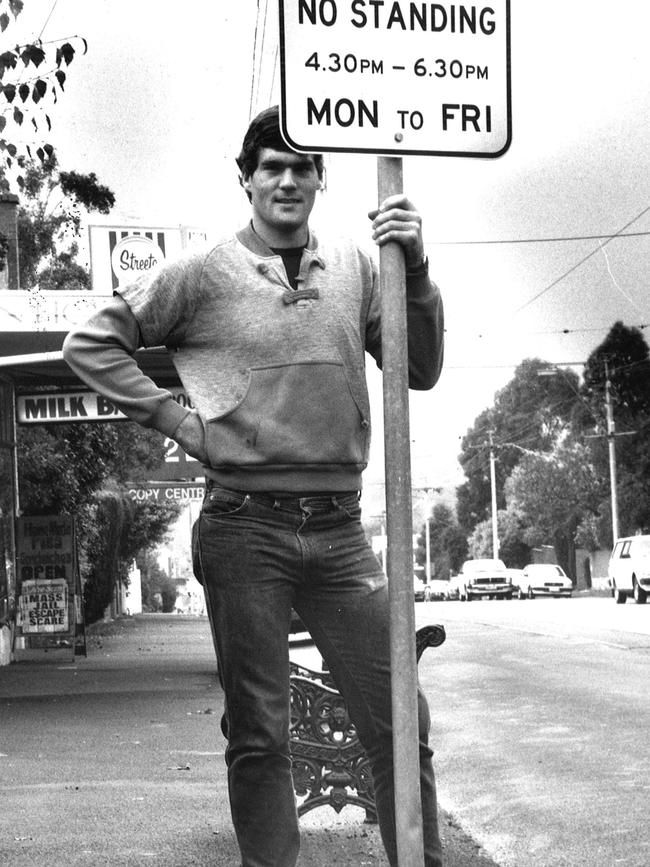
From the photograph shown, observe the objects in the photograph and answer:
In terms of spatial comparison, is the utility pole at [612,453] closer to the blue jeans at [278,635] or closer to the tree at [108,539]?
the tree at [108,539]

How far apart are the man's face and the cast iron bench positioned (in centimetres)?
271

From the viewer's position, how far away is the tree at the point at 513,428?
8262cm

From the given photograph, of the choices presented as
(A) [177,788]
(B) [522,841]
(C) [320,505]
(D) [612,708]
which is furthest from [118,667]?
(C) [320,505]

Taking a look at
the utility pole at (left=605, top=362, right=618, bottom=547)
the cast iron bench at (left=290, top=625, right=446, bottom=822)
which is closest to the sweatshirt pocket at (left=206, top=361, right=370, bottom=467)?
the cast iron bench at (left=290, top=625, right=446, bottom=822)

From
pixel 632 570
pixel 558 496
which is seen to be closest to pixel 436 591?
pixel 558 496

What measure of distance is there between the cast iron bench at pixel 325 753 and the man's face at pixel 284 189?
2713 mm

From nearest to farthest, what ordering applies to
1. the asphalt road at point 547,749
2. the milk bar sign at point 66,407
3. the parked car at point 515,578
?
the asphalt road at point 547,749
the milk bar sign at point 66,407
the parked car at point 515,578

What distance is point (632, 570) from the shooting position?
3978cm

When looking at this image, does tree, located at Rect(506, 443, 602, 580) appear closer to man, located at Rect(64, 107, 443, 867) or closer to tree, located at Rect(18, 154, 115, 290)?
tree, located at Rect(18, 154, 115, 290)

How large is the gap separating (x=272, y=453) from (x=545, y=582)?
180 ft

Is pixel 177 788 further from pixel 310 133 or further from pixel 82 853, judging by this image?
pixel 310 133

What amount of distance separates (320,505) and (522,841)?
2.98 m

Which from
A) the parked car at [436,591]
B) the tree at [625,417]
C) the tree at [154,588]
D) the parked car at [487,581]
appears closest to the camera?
the parked car at [487,581]

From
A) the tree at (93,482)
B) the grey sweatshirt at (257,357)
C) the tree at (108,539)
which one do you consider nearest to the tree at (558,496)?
the tree at (108,539)
